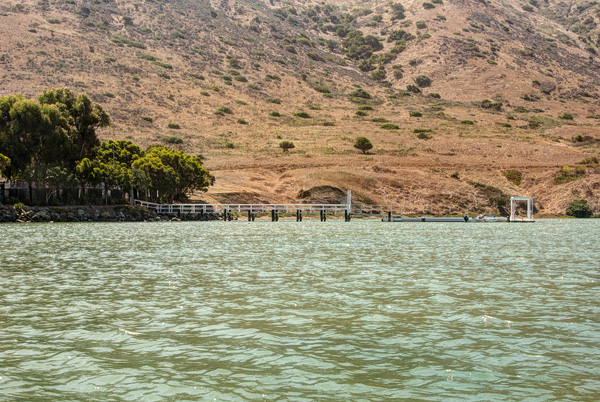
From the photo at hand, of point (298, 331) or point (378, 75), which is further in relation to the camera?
point (378, 75)

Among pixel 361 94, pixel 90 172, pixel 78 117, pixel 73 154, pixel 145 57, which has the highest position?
pixel 145 57

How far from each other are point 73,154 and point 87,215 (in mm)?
8509

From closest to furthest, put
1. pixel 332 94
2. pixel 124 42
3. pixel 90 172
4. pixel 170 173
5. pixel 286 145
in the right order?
1. pixel 90 172
2. pixel 170 173
3. pixel 286 145
4. pixel 124 42
5. pixel 332 94

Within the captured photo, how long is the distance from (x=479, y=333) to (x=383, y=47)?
188 metres

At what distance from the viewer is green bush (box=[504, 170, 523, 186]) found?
9097 cm

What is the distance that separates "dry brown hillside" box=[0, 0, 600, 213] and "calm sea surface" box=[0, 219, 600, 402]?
60034 mm

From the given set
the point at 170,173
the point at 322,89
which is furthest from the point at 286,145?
the point at 322,89

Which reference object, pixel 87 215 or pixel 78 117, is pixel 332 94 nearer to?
pixel 78 117

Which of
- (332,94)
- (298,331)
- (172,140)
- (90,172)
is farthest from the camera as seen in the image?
(332,94)

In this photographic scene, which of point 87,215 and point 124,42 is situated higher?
point 124,42

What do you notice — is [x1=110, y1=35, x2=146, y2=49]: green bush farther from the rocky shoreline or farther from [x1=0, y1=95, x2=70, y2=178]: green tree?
the rocky shoreline

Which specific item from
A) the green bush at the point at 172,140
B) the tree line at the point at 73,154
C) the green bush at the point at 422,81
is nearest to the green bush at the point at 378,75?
the green bush at the point at 422,81

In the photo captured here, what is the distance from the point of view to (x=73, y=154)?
64938 mm

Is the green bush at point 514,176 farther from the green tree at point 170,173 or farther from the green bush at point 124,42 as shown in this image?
the green bush at point 124,42
